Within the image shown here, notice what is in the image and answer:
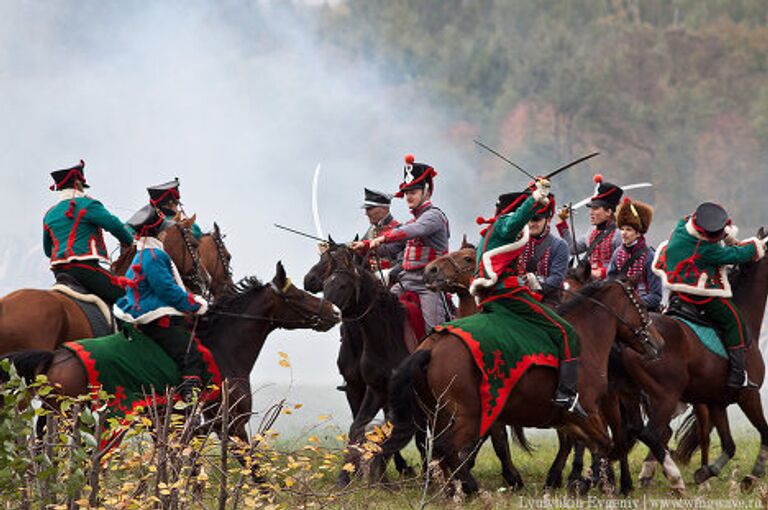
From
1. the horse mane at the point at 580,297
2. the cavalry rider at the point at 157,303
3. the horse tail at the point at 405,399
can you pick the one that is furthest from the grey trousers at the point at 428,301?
the horse tail at the point at 405,399

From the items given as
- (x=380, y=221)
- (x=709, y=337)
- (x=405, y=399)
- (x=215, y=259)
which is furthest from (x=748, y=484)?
(x=215, y=259)

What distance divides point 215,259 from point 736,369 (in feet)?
16.9

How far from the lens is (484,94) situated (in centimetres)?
4841

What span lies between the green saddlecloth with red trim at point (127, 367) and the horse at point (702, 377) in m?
3.57

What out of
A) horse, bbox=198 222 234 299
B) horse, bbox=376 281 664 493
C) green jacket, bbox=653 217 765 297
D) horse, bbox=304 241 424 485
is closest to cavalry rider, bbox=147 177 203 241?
horse, bbox=198 222 234 299

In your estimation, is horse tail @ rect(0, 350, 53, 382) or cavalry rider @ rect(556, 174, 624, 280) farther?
cavalry rider @ rect(556, 174, 624, 280)

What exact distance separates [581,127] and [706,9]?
7.47m

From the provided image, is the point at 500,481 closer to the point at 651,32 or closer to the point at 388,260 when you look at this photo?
the point at 388,260

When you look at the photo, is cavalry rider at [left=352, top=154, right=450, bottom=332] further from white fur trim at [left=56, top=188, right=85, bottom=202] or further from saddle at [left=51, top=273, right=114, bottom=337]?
white fur trim at [left=56, top=188, right=85, bottom=202]

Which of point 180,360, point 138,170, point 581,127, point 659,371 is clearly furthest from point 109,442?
point 581,127

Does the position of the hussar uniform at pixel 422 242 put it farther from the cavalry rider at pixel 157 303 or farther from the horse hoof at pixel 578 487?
the cavalry rider at pixel 157 303

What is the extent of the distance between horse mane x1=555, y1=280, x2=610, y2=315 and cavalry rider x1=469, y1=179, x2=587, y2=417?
646 mm

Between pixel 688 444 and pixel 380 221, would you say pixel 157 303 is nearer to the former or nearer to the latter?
pixel 380 221

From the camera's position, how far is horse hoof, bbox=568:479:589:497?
1091 cm
